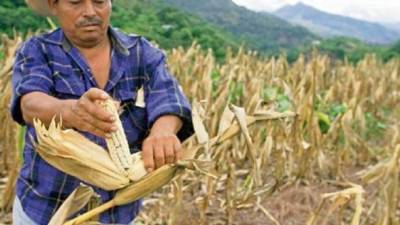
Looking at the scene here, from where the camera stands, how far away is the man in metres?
1.29

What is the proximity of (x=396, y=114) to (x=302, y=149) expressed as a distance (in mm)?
2663

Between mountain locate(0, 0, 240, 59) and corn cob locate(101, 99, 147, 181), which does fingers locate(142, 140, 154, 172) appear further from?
mountain locate(0, 0, 240, 59)

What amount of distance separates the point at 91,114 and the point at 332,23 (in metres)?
53.5

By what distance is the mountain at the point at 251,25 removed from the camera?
18.7 metres

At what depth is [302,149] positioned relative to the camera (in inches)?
146

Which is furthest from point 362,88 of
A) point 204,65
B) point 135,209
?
point 135,209

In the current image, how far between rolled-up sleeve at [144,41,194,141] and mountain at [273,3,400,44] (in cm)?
4582

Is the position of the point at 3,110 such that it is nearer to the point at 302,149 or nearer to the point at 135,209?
the point at 302,149

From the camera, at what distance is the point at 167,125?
1309 millimetres

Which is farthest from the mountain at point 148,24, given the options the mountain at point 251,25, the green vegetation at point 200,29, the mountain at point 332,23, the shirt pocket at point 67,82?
the mountain at point 332,23

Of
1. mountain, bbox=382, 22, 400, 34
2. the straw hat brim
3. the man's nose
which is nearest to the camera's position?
the man's nose

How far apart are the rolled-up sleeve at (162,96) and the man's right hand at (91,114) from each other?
0.22 m

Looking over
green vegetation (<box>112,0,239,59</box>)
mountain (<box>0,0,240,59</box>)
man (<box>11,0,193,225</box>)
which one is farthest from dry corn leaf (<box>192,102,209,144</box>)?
green vegetation (<box>112,0,239,59</box>)

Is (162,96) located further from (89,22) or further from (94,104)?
(94,104)
